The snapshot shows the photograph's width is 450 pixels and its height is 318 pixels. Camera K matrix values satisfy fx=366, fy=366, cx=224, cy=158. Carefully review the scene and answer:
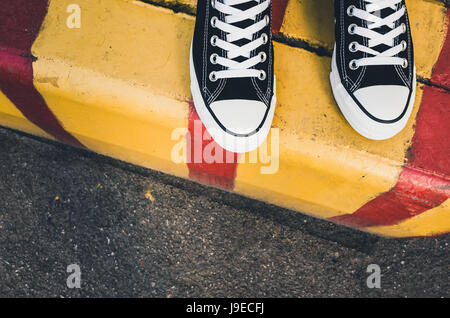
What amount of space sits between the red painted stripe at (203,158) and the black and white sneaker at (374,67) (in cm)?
48

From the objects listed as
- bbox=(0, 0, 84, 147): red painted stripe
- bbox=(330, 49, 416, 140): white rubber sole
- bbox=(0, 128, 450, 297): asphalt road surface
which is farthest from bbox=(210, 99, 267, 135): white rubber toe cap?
bbox=(0, 0, 84, 147): red painted stripe

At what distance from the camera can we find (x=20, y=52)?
1.36 m

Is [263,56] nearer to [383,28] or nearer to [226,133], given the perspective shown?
[226,133]

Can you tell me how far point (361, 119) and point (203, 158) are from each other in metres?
0.61

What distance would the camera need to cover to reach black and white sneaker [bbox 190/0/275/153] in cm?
124

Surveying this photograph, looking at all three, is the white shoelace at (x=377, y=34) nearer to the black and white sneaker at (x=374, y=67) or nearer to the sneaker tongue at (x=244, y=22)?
the black and white sneaker at (x=374, y=67)

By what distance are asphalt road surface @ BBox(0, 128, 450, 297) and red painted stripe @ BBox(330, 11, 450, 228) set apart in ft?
1.08

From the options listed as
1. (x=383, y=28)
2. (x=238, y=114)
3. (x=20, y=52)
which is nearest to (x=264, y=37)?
(x=238, y=114)

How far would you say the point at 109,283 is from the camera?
1.61 metres
